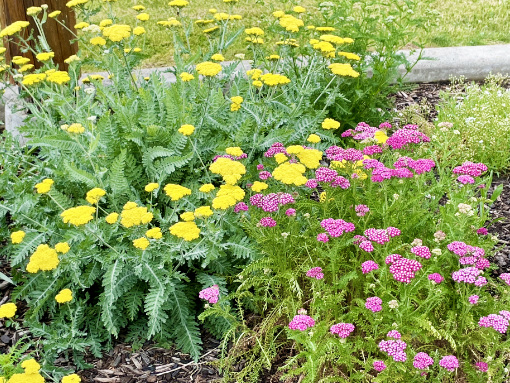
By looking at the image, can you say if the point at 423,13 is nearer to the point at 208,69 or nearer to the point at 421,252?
the point at 208,69

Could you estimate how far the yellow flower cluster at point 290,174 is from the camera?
8.24ft

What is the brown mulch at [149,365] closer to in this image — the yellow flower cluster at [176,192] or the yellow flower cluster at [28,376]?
the yellow flower cluster at [28,376]

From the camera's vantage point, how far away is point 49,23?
442cm

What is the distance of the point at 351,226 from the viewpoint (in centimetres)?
234

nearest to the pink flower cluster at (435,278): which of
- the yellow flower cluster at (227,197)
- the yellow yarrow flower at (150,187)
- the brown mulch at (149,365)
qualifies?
the brown mulch at (149,365)

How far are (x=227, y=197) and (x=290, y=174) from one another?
0.33 meters

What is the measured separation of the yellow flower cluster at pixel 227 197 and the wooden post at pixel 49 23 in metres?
2.50

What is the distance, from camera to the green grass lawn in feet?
20.0

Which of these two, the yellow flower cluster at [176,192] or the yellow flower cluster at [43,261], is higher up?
the yellow flower cluster at [176,192]

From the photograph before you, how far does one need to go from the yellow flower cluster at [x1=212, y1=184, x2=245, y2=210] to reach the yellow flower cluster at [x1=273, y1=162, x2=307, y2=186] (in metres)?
0.20

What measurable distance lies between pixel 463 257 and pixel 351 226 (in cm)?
47

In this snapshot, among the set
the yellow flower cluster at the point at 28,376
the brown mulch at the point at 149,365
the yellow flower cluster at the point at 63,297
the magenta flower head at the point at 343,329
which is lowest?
the brown mulch at the point at 149,365

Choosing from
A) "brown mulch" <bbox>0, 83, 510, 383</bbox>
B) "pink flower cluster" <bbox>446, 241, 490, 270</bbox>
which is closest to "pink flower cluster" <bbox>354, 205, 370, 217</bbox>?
"pink flower cluster" <bbox>446, 241, 490, 270</bbox>

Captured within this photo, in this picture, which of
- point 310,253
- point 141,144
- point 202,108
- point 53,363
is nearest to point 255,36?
point 202,108
